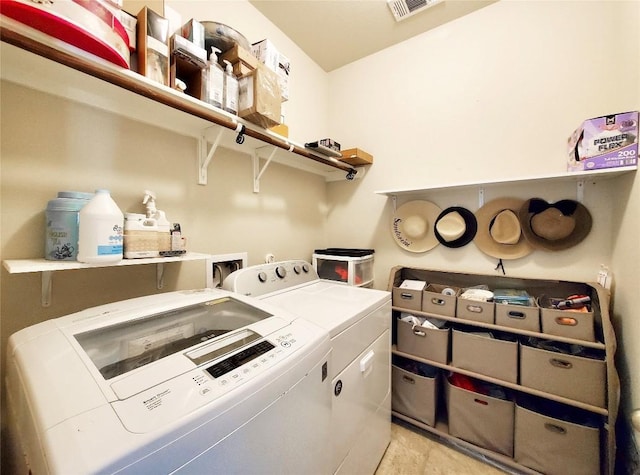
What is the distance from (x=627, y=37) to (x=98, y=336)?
8.32 feet

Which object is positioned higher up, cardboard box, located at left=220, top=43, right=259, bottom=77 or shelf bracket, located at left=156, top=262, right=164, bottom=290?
cardboard box, located at left=220, top=43, right=259, bottom=77

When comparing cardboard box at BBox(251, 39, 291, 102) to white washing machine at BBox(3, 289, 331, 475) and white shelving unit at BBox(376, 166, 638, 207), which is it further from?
white washing machine at BBox(3, 289, 331, 475)

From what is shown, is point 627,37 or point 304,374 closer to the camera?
point 304,374

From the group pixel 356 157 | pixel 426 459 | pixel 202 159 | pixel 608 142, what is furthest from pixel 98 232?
pixel 608 142

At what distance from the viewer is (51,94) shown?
93 cm

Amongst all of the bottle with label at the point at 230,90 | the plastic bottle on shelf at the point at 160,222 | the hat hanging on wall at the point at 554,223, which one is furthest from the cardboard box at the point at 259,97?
the hat hanging on wall at the point at 554,223

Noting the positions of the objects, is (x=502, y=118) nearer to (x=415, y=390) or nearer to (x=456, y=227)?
(x=456, y=227)

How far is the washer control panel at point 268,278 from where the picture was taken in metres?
1.29

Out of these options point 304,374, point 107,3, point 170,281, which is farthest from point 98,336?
point 107,3

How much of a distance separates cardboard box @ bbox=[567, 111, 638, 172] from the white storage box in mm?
1324

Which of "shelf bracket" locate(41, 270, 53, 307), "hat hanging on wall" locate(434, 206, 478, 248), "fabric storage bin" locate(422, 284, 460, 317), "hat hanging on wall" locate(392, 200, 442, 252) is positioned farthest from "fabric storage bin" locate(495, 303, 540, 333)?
"shelf bracket" locate(41, 270, 53, 307)

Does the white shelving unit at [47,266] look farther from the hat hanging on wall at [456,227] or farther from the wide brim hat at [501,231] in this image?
the wide brim hat at [501,231]

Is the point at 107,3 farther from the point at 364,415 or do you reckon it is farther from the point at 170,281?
the point at 364,415

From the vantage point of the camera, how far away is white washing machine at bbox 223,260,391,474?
39.8 inches
